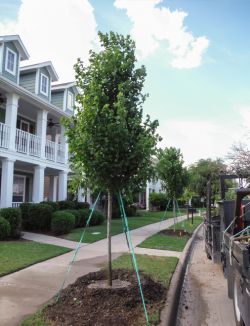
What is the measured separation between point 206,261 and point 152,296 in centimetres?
520

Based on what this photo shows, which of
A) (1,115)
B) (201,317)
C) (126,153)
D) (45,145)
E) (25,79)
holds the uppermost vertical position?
(25,79)

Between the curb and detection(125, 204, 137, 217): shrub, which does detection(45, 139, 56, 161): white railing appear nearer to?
detection(125, 204, 137, 217): shrub

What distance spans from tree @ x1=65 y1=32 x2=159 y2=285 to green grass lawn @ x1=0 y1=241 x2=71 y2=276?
10.3ft

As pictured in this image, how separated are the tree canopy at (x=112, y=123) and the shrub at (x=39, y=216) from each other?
383 inches

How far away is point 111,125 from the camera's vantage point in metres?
5.86

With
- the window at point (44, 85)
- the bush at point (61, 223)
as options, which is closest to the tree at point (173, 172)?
the bush at point (61, 223)

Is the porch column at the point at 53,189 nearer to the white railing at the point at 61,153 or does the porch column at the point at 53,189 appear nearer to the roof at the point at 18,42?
the white railing at the point at 61,153

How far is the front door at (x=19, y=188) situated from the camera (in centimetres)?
2142

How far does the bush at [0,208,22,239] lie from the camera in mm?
13047

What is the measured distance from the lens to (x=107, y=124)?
19.7ft

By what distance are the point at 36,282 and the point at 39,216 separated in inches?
343

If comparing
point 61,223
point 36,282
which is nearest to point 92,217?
point 61,223

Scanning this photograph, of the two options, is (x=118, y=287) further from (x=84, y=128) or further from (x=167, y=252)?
(x=167, y=252)

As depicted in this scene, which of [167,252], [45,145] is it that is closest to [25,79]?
[45,145]
